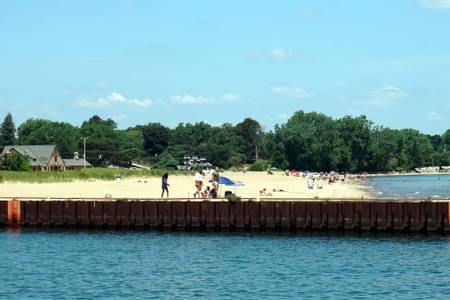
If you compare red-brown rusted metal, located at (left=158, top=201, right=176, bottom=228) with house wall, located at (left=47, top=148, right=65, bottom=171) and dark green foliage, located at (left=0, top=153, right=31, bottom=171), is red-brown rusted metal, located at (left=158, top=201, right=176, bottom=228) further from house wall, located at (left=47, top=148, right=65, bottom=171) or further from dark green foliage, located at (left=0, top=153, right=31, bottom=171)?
house wall, located at (left=47, top=148, right=65, bottom=171)

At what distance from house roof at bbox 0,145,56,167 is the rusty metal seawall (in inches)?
3601

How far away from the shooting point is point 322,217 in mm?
47094

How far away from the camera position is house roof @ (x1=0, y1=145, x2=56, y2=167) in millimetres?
141375

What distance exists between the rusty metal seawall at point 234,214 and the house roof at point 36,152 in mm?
91468

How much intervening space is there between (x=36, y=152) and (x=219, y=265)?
369 feet

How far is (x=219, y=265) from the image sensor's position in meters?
38.5

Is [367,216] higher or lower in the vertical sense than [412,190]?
lower

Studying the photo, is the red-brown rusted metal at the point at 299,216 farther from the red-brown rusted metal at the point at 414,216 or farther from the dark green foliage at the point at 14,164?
the dark green foliage at the point at 14,164

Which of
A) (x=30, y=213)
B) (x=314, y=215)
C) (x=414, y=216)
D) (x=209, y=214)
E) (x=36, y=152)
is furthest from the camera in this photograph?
(x=36, y=152)

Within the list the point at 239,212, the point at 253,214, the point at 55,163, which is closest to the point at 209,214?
the point at 239,212

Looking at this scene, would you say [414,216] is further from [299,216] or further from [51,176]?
[51,176]

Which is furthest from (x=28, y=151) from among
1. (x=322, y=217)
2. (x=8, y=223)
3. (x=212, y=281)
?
(x=212, y=281)

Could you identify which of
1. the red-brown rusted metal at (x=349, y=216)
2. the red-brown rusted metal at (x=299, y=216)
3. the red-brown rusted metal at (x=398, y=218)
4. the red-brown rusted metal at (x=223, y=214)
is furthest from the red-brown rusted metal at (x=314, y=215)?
the red-brown rusted metal at (x=223, y=214)

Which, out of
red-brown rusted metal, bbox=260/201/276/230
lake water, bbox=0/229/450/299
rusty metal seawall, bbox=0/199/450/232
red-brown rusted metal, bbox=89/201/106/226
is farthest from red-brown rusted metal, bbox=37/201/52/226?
red-brown rusted metal, bbox=260/201/276/230
